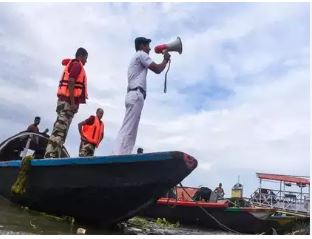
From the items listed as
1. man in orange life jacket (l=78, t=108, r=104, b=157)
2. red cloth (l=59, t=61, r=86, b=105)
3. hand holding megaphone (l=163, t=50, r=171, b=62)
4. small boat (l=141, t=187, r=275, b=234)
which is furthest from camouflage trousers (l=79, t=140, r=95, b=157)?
small boat (l=141, t=187, r=275, b=234)

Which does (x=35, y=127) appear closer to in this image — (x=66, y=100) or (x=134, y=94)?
(x=66, y=100)

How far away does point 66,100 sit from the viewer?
19.1 ft

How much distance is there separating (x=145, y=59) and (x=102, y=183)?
1.58 m

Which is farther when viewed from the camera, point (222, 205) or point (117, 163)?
point (222, 205)

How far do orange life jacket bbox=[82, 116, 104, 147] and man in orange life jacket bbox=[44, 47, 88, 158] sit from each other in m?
1.17

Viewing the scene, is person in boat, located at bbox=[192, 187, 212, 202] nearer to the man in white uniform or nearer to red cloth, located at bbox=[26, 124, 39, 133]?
red cloth, located at bbox=[26, 124, 39, 133]

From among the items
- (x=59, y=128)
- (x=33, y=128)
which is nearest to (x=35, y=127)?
(x=33, y=128)

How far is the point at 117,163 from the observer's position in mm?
4578

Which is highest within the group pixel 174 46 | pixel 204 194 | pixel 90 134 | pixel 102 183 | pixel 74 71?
pixel 174 46

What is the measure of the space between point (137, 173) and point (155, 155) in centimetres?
36

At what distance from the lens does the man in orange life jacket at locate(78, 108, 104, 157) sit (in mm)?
7043
